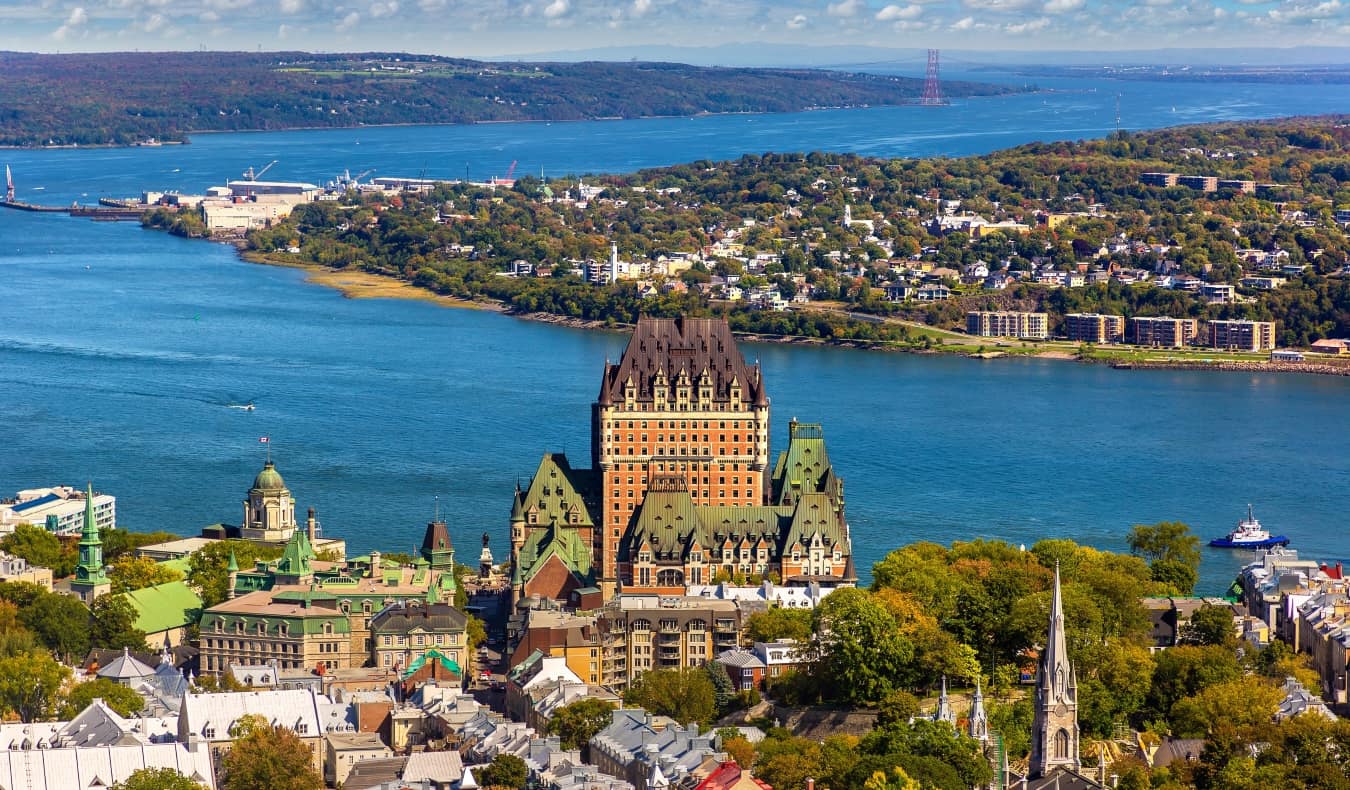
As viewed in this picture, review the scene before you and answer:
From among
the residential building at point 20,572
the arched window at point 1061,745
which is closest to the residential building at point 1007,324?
the residential building at point 20,572

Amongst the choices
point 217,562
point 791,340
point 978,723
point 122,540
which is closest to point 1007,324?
point 791,340

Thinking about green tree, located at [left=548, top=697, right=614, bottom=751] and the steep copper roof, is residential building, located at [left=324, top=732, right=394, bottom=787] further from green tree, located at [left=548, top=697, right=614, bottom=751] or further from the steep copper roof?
the steep copper roof

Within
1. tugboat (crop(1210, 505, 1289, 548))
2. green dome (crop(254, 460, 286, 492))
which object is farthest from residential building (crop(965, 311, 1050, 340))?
green dome (crop(254, 460, 286, 492))

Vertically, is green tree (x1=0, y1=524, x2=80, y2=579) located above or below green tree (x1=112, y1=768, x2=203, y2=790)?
below

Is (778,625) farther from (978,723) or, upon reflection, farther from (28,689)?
(28,689)

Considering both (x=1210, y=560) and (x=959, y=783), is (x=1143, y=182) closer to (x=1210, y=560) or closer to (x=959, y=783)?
(x=1210, y=560)

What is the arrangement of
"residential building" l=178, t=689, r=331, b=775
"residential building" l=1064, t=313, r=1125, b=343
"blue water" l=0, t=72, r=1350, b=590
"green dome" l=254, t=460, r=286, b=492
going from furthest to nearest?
"residential building" l=1064, t=313, r=1125, b=343, "blue water" l=0, t=72, r=1350, b=590, "green dome" l=254, t=460, r=286, b=492, "residential building" l=178, t=689, r=331, b=775

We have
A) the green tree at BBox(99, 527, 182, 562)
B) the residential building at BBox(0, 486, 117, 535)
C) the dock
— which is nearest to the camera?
the green tree at BBox(99, 527, 182, 562)
